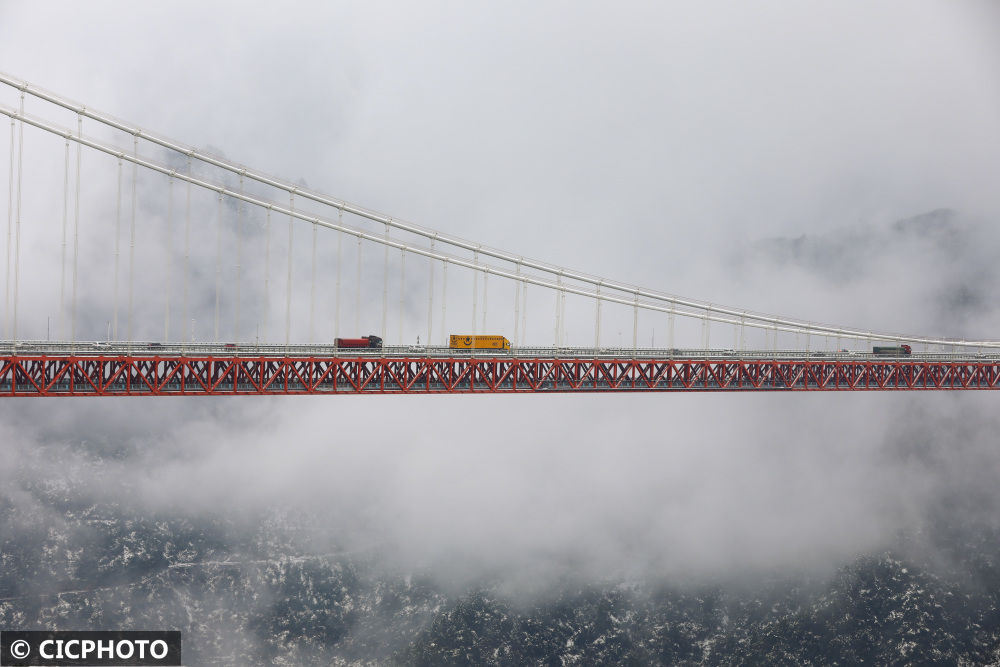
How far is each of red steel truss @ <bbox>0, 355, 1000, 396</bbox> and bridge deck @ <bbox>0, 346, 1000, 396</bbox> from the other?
0.27 ft

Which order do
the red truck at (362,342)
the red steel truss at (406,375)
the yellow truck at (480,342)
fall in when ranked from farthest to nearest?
the yellow truck at (480,342) → the red truck at (362,342) → the red steel truss at (406,375)

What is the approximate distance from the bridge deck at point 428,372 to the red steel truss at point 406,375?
0.27ft

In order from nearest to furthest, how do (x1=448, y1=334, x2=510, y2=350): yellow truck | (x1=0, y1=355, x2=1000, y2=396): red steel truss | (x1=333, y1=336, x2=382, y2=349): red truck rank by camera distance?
1. (x1=0, y1=355, x2=1000, y2=396): red steel truss
2. (x1=333, y1=336, x2=382, y2=349): red truck
3. (x1=448, y1=334, x2=510, y2=350): yellow truck

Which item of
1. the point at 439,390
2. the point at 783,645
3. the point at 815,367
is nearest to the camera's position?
the point at 439,390

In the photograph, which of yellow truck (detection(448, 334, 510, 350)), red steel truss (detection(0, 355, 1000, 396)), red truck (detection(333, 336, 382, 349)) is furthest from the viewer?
yellow truck (detection(448, 334, 510, 350))

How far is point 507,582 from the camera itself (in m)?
168

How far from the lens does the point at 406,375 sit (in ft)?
191

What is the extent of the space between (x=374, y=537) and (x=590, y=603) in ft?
202

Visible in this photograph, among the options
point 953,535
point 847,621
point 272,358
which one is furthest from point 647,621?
point 272,358

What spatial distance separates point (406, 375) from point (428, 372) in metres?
1.86

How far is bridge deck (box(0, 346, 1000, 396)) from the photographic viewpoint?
161 ft

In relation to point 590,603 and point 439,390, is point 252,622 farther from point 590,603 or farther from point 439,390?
point 439,390

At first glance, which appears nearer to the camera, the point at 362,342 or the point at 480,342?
the point at 362,342

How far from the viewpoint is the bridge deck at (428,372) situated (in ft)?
161
